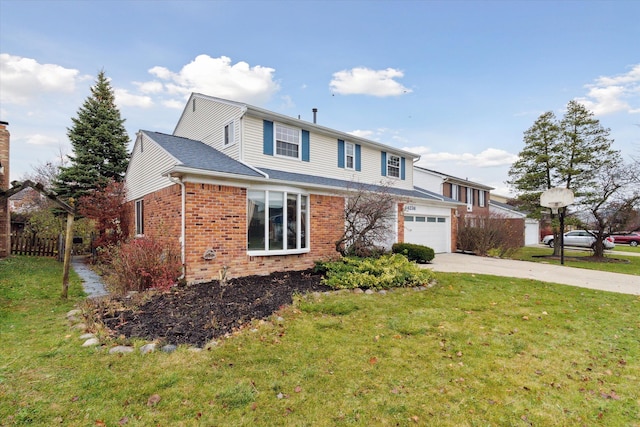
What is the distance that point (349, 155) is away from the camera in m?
14.1

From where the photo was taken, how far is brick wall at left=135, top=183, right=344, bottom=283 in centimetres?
820

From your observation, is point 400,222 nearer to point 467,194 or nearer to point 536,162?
point 536,162

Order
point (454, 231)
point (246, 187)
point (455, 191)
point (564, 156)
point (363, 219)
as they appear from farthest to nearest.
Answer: point (455, 191)
point (564, 156)
point (454, 231)
point (363, 219)
point (246, 187)

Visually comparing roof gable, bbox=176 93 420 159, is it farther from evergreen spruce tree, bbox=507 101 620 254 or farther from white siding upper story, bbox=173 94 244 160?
evergreen spruce tree, bbox=507 101 620 254

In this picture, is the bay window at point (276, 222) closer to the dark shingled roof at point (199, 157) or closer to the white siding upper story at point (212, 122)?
the dark shingled roof at point (199, 157)

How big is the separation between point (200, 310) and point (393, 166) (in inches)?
Answer: 504

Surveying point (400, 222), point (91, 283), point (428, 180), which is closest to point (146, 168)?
point (91, 283)

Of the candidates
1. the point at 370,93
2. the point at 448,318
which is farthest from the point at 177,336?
the point at 370,93

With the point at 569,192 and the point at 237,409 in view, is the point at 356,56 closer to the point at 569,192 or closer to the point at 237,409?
the point at 569,192

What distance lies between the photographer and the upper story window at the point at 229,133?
11.1 metres

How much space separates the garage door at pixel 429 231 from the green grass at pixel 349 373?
951 cm

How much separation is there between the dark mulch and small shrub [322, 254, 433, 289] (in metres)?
0.53

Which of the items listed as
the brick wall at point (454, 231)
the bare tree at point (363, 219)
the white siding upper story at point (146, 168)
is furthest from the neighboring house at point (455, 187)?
the white siding upper story at point (146, 168)

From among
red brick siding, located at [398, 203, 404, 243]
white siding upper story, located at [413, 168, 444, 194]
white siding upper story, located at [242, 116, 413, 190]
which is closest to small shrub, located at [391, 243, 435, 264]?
red brick siding, located at [398, 203, 404, 243]
